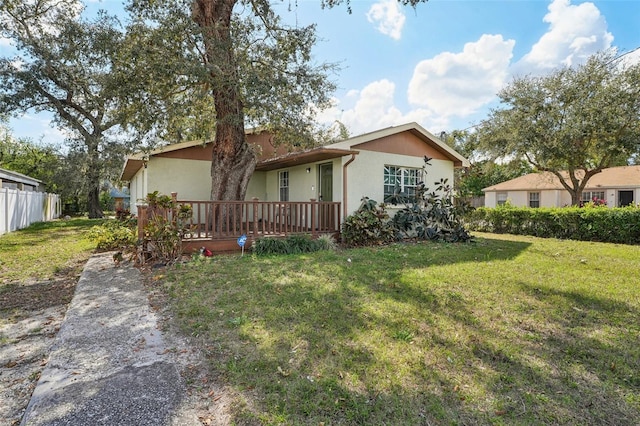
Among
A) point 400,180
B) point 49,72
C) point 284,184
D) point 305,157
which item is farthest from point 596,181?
point 49,72

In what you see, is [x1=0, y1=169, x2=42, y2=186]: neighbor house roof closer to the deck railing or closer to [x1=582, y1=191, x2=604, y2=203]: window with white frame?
the deck railing

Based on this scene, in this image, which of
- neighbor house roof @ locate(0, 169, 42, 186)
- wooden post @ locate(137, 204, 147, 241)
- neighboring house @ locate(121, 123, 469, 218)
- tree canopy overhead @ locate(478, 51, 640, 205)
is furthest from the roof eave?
neighbor house roof @ locate(0, 169, 42, 186)

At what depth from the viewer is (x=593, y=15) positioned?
11094 millimetres

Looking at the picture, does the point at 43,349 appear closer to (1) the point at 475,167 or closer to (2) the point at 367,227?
(2) the point at 367,227

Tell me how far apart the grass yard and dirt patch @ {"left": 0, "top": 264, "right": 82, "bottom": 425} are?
1.32 m

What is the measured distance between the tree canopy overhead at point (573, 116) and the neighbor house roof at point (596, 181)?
4405 millimetres

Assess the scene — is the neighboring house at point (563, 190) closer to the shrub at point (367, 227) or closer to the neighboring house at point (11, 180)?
the shrub at point (367, 227)

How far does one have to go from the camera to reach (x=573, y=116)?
1537cm

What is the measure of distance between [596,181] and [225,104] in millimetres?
24263

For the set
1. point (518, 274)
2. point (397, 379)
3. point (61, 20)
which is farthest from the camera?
point (61, 20)

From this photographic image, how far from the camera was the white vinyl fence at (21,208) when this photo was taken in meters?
13.1

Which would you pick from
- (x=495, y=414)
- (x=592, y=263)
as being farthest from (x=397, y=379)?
(x=592, y=263)

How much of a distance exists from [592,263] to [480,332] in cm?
546

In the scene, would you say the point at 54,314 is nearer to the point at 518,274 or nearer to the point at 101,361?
the point at 101,361
